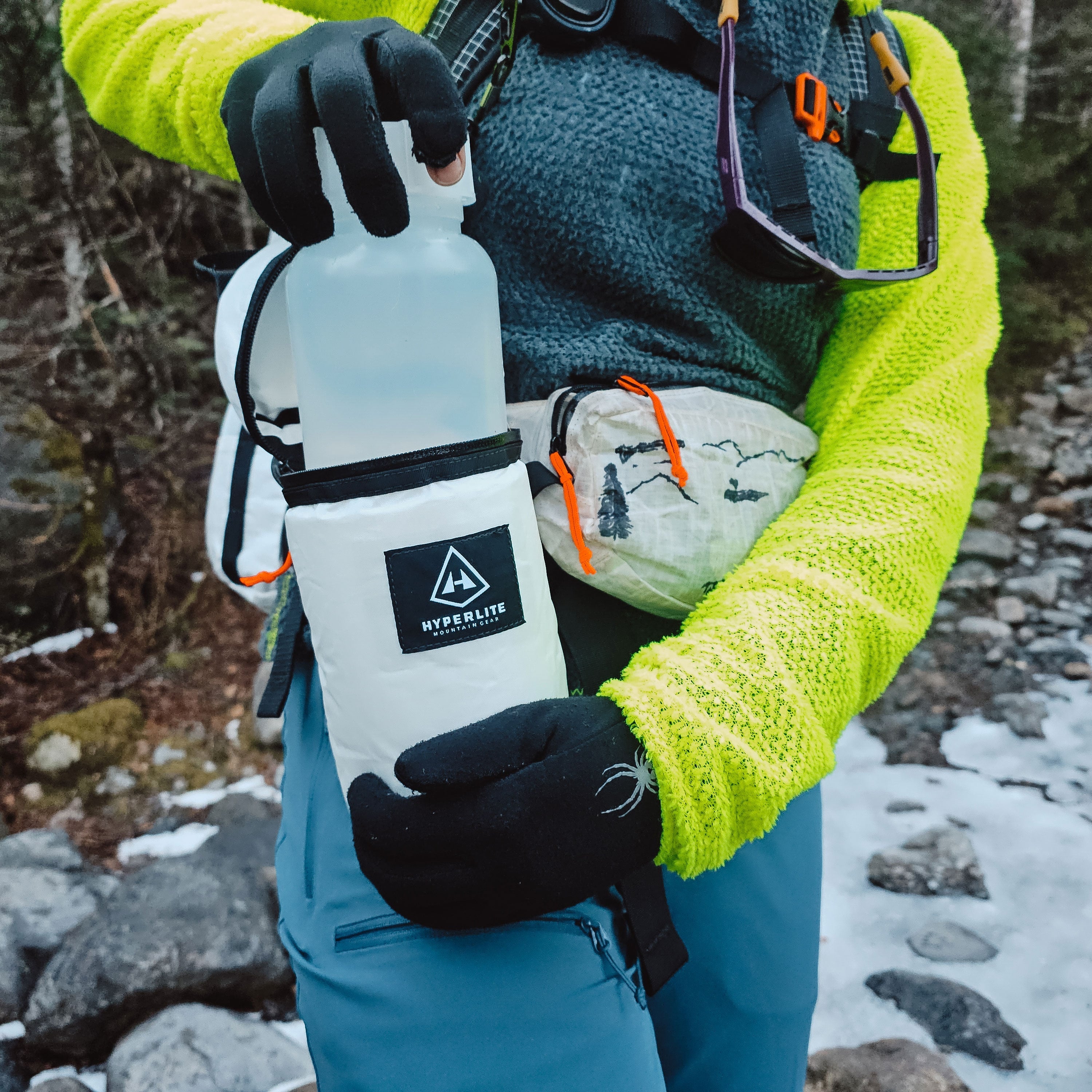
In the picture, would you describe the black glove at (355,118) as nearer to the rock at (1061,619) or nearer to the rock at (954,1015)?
the rock at (954,1015)

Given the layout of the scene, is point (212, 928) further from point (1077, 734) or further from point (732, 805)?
point (1077, 734)

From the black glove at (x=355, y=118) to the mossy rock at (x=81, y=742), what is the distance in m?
3.04

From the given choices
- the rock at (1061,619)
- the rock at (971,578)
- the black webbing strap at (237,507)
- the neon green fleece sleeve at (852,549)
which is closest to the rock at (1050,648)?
the rock at (1061,619)

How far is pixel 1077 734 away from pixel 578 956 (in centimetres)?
284

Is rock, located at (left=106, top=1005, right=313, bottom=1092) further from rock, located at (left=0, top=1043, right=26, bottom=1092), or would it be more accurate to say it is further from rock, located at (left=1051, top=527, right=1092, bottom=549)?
rock, located at (left=1051, top=527, right=1092, bottom=549)

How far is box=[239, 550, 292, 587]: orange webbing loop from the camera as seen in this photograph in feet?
3.59

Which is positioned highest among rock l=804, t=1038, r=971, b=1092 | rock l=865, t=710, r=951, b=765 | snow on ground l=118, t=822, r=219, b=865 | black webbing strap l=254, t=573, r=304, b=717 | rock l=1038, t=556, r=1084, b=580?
black webbing strap l=254, t=573, r=304, b=717

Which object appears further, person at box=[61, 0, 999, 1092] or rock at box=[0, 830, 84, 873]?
rock at box=[0, 830, 84, 873]

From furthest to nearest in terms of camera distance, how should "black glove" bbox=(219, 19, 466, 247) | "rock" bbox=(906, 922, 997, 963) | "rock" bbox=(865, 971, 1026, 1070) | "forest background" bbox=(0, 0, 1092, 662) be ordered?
1. "forest background" bbox=(0, 0, 1092, 662)
2. "rock" bbox=(906, 922, 997, 963)
3. "rock" bbox=(865, 971, 1026, 1070)
4. "black glove" bbox=(219, 19, 466, 247)

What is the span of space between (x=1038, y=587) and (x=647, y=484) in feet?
12.0

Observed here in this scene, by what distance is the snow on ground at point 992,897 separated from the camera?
192cm

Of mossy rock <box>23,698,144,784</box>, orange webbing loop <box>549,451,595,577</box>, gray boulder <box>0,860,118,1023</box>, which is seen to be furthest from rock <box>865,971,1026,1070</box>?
mossy rock <box>23,698,144,784</box>

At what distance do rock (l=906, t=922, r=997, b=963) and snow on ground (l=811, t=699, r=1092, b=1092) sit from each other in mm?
17

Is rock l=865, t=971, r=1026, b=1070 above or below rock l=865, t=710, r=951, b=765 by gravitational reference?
above
